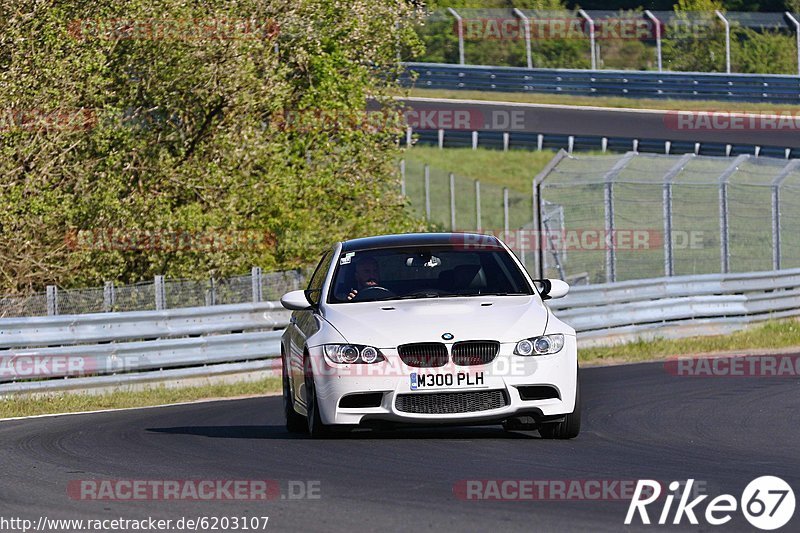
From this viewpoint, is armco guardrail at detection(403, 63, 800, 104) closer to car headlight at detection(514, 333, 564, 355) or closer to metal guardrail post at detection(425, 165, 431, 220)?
metal guardrail post at detection(425, 165, 431, 220)

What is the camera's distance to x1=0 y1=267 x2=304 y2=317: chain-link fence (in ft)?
60.6

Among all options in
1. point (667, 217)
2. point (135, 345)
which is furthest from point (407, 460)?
point (667, 217)

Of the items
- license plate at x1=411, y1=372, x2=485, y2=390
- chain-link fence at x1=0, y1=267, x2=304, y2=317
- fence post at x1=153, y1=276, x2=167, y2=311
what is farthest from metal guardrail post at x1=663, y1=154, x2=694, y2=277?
license plate at x1=411, y1=372, x2=485, y2=390

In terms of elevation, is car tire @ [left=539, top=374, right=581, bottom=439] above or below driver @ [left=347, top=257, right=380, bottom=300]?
below

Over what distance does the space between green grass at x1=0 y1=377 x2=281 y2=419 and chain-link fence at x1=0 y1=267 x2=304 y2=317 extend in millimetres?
1411

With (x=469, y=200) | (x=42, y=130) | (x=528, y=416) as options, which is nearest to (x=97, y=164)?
(x=42, y=130)

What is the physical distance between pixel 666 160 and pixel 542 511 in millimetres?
20651

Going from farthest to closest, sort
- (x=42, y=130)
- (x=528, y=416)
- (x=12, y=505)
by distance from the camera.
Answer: (x=42, y=130) → (x=528, y=416) → (x=12, y=505)

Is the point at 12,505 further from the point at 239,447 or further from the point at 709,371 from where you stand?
the point at 709,371

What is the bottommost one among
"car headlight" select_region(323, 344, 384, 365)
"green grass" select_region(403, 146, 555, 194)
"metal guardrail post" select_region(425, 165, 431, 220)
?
"green grass" select_region(403, 146, 555, 194)

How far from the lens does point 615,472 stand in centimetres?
845

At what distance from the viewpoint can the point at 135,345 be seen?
18.2m

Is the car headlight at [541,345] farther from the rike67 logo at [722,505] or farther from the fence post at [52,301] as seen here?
the fence post at [52,301]

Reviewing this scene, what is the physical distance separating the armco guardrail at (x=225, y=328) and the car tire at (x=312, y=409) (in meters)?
7.42
